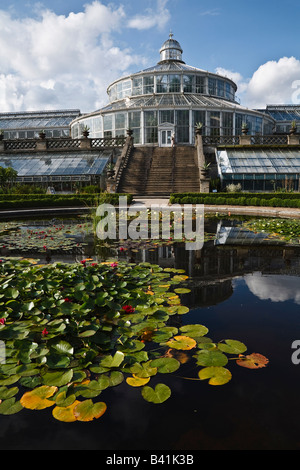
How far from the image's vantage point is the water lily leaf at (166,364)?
3.12 meters

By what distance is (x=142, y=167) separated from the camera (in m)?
28.3

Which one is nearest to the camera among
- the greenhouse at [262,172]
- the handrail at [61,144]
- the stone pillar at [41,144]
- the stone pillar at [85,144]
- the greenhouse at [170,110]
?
the greenhouse at [262,172]

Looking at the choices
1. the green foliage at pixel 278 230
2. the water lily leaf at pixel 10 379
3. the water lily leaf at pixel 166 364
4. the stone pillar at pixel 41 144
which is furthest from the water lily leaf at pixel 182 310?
the stone pillar at pixel 41 144

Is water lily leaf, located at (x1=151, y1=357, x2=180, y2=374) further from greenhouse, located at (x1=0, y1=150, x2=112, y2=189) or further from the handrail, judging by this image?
the handrail

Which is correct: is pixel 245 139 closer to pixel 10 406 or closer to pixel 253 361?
pixel 253 361

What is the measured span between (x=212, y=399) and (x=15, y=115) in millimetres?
65331

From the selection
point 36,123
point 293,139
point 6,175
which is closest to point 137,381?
point 6,175

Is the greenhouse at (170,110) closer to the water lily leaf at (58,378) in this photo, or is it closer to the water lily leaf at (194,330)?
the water lily leaf at (194,330)

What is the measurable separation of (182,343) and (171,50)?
54.2m

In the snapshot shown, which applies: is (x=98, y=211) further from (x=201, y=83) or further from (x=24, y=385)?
(x=201, y=83)

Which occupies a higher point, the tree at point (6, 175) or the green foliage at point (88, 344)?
the tree at point (6, 175)

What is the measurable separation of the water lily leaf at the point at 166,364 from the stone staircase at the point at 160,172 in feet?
70.2

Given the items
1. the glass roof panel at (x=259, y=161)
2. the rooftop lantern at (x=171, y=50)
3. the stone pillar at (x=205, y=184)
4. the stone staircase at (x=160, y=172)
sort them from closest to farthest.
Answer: the stone pillar at (x=205, y=184) < the stone staircase at (x=160, y=172) < the glass roof panel at (x=259, y=161) < the rooftop lantern at (x=171, y=50)

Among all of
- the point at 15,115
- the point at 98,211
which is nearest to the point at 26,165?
the point at 98,211
